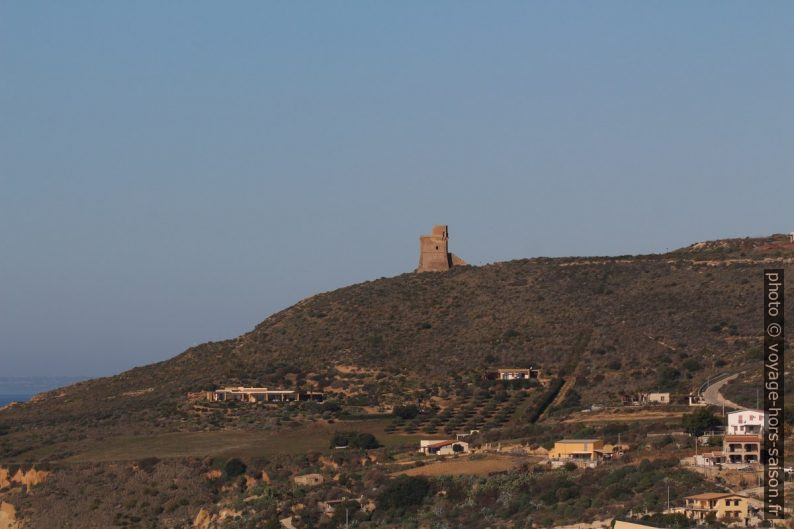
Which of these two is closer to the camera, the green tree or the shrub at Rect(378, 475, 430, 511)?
the shrub at Rect(378, 475, 430, 511)

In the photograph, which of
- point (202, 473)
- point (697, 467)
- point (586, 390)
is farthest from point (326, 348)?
point (697, 467)

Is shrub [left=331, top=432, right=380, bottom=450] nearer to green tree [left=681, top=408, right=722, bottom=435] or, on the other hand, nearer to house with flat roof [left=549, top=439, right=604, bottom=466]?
house with flat roof [left=549, top=439, right=604, bottom=466]

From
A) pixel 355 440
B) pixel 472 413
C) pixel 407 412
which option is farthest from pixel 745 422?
pixel 407 412

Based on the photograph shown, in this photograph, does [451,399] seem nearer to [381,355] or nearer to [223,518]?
[381,355]

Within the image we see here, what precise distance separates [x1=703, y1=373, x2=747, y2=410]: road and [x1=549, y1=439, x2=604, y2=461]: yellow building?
10.1 metres

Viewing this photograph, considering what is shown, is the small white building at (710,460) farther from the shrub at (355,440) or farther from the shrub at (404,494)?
the shrub at (355,440)

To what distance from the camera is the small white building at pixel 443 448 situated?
76625mm

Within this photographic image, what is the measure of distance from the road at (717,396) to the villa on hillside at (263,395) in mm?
21701

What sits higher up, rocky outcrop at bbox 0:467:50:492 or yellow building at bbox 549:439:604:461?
yellow building at bbox 549:439:604:461

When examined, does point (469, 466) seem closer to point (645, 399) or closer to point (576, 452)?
point (576, 452)

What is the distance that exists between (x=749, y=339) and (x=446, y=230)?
2850 cm

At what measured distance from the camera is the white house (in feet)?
231

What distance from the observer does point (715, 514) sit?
2156 inches

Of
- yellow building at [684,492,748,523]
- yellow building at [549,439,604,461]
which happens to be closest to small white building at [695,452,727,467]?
yellow building at [549,439,604,461]
